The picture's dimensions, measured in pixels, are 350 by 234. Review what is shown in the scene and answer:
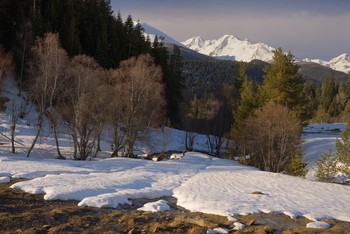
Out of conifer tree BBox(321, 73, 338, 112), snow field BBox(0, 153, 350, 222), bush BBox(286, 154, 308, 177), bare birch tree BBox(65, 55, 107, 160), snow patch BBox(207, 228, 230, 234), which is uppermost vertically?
conifer tree BBox(321, 73, 338, 112)

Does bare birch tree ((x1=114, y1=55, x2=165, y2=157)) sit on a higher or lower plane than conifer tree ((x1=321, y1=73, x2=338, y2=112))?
lower

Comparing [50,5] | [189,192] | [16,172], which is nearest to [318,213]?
[189,192]

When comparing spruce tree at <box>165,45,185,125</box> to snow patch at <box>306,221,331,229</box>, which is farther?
spruce tree at <box>165,45,185,125</box>

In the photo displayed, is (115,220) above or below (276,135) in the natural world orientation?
below

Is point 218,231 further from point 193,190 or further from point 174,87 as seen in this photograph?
point 174,87

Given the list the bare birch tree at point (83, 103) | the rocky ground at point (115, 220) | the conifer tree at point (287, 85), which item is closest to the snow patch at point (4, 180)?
the rocky ground at point (115, 220)

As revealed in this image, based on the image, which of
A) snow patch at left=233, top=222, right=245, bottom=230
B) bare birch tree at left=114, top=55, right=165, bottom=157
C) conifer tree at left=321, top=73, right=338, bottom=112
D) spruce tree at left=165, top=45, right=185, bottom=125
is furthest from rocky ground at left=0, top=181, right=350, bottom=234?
conifer tree at left=321, top=73, right=338, bottom=112

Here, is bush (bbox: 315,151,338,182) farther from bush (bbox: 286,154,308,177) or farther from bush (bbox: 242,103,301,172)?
bush (bbox: 242,103,301,172)

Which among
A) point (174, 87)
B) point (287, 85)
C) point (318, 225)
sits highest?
point (174, 87)

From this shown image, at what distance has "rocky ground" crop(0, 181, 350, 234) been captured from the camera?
10.1 metres

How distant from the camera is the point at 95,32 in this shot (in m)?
54.8

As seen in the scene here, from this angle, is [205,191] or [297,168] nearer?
[205,191]

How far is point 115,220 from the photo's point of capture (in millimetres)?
11078

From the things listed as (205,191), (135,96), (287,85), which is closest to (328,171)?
(205,191)
